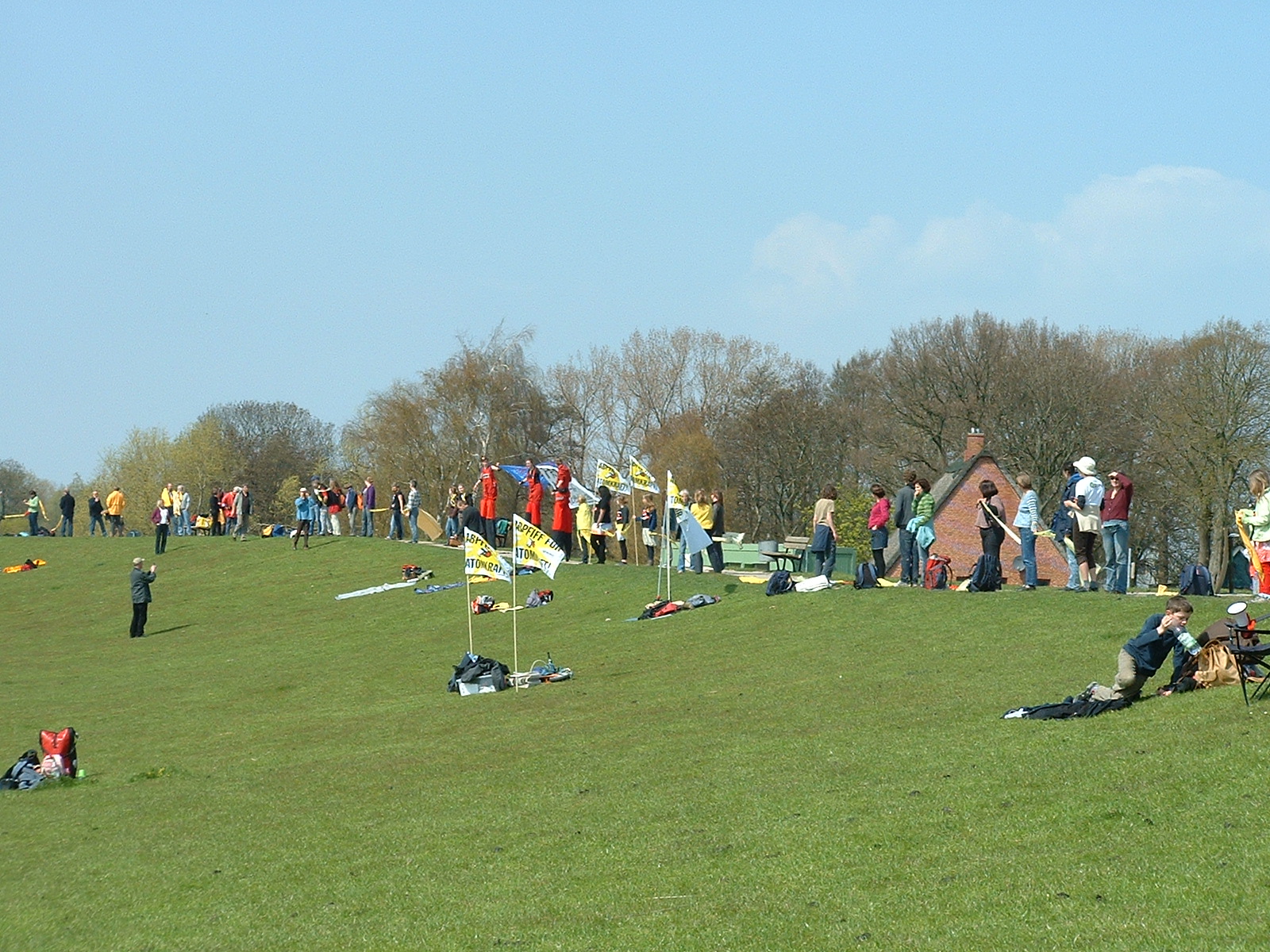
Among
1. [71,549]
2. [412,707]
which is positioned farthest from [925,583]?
[71,549]

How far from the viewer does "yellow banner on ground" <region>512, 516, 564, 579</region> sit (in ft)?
80.4

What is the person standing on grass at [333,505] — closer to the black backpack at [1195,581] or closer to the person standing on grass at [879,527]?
the person standing on grass at [879,527]

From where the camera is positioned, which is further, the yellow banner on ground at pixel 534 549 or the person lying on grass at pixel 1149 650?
the yellow banner on ground at pixel 534 549

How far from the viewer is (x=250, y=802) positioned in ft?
53.1

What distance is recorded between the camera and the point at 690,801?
13688mm

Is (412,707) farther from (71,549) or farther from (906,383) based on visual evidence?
(906,383)

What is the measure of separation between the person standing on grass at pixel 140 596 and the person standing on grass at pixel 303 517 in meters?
12.6

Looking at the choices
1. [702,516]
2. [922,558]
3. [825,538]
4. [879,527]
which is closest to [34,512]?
[702,516]

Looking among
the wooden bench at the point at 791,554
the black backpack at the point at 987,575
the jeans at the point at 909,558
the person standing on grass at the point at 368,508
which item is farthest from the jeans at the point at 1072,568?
the person standing on grass at the point at 368,508

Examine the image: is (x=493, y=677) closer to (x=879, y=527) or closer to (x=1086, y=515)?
(x=879, y=527)

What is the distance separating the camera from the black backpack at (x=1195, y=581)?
71.8ft

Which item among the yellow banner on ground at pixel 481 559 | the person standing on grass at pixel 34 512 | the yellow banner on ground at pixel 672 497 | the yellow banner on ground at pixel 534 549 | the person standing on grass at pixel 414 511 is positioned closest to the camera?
the yellow banner on ground at pixel 534 549

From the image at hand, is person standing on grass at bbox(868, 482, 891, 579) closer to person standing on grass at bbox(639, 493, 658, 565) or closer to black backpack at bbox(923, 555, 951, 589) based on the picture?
black backpack at bbox(923, 555, 951, 589)

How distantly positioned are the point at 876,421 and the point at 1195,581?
187 feet
